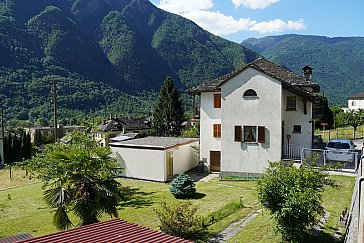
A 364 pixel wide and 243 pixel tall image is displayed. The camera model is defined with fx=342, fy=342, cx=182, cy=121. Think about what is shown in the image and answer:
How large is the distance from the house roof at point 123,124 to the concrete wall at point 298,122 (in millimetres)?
49603

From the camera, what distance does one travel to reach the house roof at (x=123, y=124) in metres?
71.9

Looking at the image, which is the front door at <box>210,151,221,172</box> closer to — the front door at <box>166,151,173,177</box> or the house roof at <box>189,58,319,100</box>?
the front door at <box>166,151,173,177</box>

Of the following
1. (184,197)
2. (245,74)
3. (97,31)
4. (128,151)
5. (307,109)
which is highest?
(97,31)

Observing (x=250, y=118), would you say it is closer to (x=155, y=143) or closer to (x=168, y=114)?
(x=155, y=143)

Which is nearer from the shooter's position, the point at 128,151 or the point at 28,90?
the point at 128,151

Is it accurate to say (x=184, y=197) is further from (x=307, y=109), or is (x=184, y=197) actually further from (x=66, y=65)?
(x=66, y=65)

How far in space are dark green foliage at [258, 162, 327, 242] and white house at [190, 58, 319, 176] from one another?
11.4m

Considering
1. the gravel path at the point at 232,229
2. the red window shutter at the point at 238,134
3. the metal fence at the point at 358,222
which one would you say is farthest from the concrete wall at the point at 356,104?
the metal fence at the point at 358,222

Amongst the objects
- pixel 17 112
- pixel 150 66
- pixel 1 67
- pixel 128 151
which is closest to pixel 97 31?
pixel 150 66

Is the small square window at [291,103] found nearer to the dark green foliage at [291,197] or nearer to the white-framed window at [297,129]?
the white-framed window at [297,129]

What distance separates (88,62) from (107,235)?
532ft

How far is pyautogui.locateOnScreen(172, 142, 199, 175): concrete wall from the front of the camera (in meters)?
25.4

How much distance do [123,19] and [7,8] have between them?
6047 centimetres

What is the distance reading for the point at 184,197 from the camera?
19.7 meters
